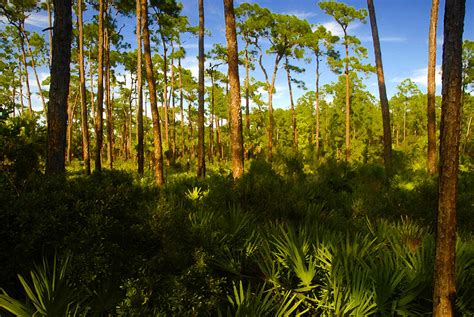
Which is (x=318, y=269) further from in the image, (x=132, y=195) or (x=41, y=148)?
(x=41, y=148)

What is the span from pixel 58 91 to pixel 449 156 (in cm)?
817

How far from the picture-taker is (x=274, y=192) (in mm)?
7324

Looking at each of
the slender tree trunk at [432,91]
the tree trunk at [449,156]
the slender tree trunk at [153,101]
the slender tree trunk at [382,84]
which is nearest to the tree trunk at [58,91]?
the slender tree trunk at [153,101]

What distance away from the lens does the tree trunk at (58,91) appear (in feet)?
24.5

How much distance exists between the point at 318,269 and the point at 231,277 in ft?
4.05

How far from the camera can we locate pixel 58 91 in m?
7.55

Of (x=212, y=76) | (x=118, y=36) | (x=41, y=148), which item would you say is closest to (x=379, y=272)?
(x=41, y=148)

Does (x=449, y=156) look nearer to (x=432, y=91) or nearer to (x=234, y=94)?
(x=234, y=94)

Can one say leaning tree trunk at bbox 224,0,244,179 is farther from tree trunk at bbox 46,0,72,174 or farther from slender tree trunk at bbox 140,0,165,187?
slender tree trunk at bbox 140,0,165,187

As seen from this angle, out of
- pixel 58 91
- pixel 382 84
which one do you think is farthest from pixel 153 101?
pixel 382 84

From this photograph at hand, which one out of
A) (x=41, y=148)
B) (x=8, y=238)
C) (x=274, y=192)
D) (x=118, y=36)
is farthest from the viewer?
(x=118, y=36)

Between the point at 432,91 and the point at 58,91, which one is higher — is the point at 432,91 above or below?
above

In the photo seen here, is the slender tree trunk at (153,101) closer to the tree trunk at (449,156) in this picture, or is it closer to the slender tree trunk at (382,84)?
the slender tree trunk at (382,84)

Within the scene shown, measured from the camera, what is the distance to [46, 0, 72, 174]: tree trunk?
747 cm
